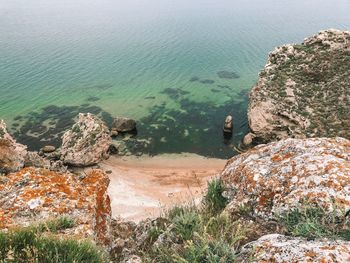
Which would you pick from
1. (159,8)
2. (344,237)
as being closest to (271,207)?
(344,237)

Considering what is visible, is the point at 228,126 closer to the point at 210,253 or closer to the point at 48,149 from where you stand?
the point at 48,149

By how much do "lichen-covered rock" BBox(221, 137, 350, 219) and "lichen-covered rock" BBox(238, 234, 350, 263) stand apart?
1352mm

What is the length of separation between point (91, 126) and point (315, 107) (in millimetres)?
23174

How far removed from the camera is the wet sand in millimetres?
25281

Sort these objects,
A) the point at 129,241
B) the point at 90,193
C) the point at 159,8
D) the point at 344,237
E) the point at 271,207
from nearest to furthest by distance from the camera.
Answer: the point at 344,237
the point at 271,207
the point at 129,241
the point at 90,193
the point at 159,8

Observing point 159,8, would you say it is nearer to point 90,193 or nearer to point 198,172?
point 198,172

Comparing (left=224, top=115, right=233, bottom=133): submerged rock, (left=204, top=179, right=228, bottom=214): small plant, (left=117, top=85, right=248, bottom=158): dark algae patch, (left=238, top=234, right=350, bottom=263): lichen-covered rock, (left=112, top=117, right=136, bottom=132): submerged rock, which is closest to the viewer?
(left=238, top=234, right=350, bottom=263): lichen-covered rock

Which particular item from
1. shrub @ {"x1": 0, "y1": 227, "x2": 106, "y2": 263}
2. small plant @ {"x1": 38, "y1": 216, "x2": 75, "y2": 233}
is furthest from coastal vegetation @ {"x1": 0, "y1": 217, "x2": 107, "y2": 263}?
small plant @ {"x1": 38, "y1": 216, "x2": 75, "y2": 233}

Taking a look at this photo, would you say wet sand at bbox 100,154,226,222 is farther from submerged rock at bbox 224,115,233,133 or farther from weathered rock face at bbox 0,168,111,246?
weathered rock face at bbox 0,168,111,246

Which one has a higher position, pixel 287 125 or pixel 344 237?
pixel 344 237

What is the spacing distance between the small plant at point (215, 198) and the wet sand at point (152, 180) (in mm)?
13626

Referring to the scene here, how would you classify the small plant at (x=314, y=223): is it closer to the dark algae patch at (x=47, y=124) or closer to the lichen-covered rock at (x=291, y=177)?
the lichen-covered rock at (x=291, y=177)

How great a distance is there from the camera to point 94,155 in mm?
32938

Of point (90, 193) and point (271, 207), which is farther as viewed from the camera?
point (90, 193)
